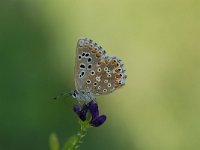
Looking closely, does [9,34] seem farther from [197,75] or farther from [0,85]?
[197,75]

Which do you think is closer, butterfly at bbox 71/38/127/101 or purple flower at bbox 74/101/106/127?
purple flower at bbox 74/101/106/127

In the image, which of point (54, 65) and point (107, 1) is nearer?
point (54, 65)

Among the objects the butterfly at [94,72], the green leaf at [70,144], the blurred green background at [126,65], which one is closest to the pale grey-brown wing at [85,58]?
the butterfly at [94,72]

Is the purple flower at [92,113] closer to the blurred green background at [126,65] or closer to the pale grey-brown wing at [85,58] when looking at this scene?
the pale grey-brown wing at [85,58]

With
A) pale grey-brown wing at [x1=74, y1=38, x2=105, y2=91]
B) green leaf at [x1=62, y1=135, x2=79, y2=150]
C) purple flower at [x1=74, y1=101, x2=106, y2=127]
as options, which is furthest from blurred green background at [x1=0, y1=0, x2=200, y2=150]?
green leaf at [x1=62, y1=135, x2=79, y2=150]

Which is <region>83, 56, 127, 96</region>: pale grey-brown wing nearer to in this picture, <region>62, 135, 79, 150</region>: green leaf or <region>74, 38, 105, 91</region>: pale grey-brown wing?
<region>74, 38, 105, 91</region>: pale grey-brown wing

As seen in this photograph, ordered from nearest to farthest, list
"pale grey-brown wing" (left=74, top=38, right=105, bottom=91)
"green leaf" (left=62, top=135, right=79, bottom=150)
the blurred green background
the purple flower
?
1. "green leaf" (left=62, top=135, right=79, bottom=150)
2. the purple flower
3. "pale grey-brown wing" (left=74, top=38, right=105, bottom=91)
4. the blurred green background

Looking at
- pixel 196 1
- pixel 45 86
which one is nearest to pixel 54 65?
pixel 45 86

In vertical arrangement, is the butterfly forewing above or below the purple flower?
above
